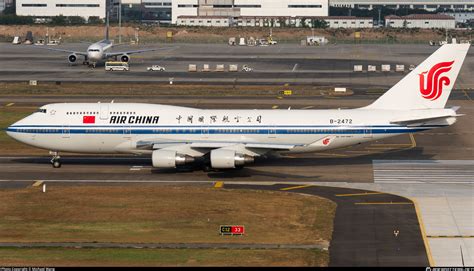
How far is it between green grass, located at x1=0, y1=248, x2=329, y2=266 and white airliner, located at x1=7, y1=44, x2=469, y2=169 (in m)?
20.3

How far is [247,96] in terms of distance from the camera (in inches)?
4277

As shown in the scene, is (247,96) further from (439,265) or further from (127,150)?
(439,265)

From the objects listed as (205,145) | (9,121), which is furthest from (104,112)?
(9,121)

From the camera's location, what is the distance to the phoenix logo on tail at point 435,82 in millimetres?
63938

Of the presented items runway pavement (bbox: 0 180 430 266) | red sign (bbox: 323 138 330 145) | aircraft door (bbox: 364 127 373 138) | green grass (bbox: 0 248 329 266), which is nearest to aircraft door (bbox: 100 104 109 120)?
red sign (bbox: 323 138 330 145)

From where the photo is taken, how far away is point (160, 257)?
42.0 meters

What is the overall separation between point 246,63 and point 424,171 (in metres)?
97.8

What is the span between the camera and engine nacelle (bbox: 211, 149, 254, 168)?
2382 inches

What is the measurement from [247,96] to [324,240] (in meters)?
64.1

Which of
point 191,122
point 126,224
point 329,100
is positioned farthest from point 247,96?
point 126,224

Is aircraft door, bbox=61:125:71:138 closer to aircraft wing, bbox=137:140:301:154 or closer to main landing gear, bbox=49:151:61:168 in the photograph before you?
main landing gear, bbox=49:151:61:168

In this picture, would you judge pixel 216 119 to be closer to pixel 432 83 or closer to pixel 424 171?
pixel 424 171

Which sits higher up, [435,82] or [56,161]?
[435,82]

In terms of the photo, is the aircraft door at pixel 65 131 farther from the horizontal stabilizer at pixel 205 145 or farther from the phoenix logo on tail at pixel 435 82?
the phoenix logo on tail at pixel 435 82
